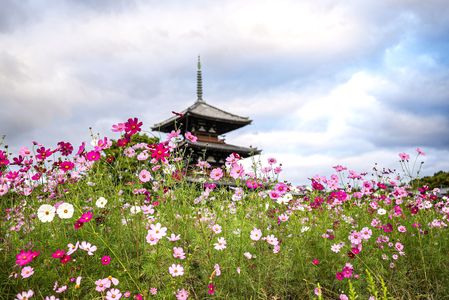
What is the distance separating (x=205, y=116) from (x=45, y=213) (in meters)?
20.0

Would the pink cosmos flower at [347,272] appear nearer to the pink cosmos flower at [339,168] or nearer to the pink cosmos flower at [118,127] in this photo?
the pink cosmos flower at [339,168]

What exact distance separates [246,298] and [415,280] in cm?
207

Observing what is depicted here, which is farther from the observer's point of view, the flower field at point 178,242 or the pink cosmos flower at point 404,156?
the pink cosmos flower at point 404,156

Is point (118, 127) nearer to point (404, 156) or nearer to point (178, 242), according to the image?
point (178, 242)

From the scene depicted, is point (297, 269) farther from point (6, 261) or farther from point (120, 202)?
point (6, 261)

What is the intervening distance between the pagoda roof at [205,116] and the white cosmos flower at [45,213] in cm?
1889

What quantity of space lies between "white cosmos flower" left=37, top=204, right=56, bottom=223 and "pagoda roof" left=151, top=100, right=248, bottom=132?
18.9 metres

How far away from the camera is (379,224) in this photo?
519 cm

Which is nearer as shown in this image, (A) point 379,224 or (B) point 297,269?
(B) point 297,269

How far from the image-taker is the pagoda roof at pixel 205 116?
2261cm

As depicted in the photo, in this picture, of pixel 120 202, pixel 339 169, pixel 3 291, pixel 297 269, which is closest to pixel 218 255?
pixel 297 269

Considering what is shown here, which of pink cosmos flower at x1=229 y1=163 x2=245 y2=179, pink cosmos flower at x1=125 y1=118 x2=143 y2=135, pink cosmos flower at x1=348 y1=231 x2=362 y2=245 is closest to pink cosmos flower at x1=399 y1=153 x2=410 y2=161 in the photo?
pink cosmos flower at x1=348 y1=231 x2=362 y2=245

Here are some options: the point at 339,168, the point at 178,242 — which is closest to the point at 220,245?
the point at 178,242

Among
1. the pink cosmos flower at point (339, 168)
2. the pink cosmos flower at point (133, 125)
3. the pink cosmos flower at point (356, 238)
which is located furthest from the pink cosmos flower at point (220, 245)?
the pink cosmos flower at point (339, 168)
